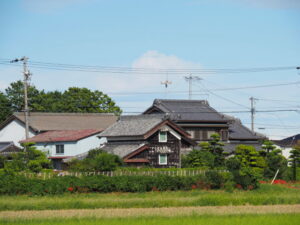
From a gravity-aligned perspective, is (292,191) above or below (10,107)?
below

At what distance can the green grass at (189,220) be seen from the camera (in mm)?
21156

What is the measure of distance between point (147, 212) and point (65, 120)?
44.5 metres

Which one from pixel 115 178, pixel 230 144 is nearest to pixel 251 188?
pixel 115 178

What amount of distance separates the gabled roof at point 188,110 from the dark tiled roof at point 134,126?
30.9 ft

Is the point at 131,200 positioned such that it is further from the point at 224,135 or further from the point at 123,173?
the point at 224,135

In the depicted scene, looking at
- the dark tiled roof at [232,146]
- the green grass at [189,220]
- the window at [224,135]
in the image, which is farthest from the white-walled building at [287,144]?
the green grass at [189,220]

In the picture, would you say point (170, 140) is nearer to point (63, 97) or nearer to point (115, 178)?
point (115, 178)

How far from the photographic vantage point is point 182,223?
20906mm

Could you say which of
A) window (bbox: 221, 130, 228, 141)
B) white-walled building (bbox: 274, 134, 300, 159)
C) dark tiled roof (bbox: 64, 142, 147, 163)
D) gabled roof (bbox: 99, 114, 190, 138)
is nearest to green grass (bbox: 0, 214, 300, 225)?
dark tiled roof (bbox: 64, 142, 147, 163)

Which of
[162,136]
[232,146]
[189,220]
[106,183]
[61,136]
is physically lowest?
[189,220]

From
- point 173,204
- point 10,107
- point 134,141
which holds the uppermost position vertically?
point 10,107

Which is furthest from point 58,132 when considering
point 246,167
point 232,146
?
point 246,167

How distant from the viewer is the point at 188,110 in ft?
201

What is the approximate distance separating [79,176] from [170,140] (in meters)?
12.7
